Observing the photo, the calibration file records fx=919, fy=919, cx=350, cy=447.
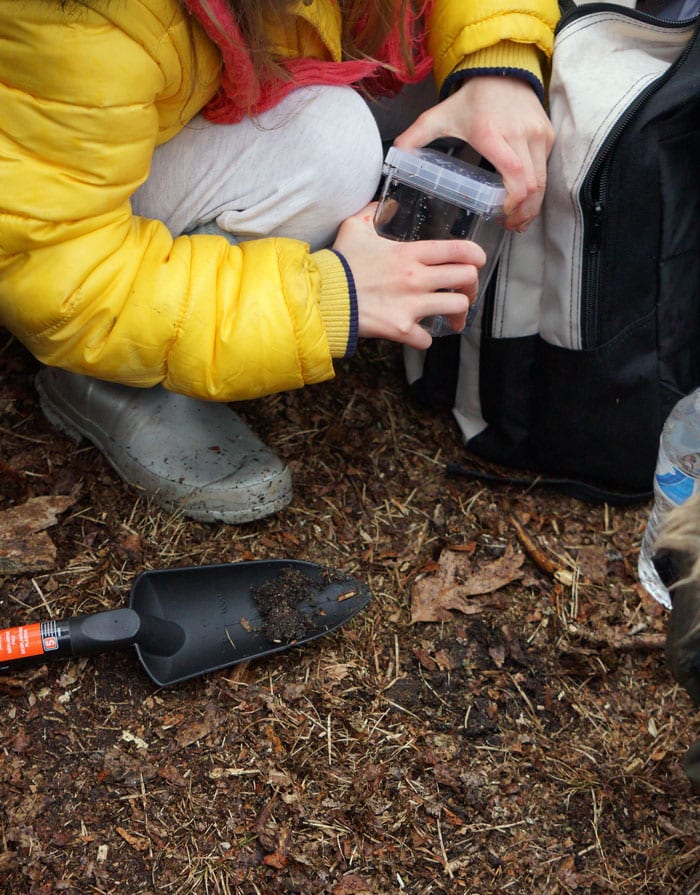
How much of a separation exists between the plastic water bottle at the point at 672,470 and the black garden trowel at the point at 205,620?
0.58 m

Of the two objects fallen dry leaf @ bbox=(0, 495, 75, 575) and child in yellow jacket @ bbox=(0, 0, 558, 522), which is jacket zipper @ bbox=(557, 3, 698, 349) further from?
fallen dry leaf @ bbox=(0, 495, 75, 575)

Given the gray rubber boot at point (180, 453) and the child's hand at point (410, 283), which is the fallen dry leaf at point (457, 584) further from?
the child's hand at point (410, 283)

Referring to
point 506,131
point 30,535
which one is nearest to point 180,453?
point 30,535

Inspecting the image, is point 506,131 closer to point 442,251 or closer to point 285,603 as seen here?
point 442,251

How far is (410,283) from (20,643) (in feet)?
2.93

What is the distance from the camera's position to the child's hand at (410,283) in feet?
5.30

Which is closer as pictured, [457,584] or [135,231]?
[135,231]

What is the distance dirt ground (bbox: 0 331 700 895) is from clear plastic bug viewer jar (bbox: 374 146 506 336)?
0.48 metres

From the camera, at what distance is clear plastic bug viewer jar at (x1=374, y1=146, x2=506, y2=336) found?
162 cm

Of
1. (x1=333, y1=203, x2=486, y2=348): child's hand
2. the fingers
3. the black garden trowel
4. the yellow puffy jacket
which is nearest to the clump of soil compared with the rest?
the black garden trowel

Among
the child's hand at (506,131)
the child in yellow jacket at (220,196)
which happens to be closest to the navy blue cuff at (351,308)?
the child in yellow jacket at (220,196)

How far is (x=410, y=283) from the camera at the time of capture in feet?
5.29

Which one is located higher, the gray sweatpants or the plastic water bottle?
the gray sweatpants

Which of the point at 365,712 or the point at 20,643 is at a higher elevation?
the point at 20,643
